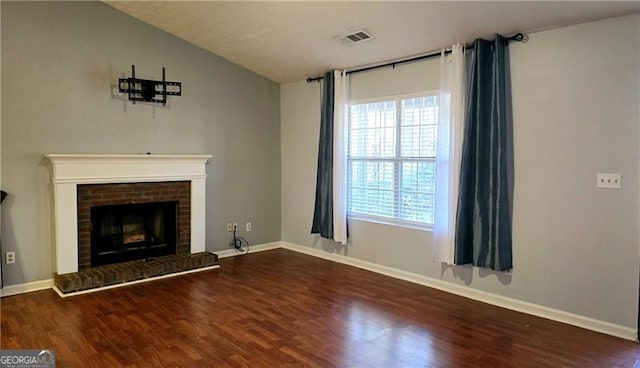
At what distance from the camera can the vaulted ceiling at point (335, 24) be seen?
10.9ft

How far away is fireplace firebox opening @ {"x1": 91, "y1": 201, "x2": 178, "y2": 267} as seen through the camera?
4.66m

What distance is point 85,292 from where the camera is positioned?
4.11 m

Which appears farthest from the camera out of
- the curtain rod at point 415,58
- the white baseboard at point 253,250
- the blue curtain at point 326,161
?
the white baseboard at point 253,250

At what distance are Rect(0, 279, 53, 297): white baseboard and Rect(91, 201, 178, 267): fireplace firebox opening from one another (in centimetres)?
45

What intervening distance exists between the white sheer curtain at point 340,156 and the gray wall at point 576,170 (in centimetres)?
165

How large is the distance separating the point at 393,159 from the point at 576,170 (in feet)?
5.93

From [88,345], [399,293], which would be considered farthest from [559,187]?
[88,345]

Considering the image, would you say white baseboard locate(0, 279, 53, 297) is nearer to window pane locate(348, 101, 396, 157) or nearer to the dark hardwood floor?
the dark hardwood floor

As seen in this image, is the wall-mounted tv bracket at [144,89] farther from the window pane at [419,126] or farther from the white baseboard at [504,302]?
the white baseboard at [504,302]

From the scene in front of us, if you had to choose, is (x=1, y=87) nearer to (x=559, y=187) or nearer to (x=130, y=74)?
(x=130, y=74)

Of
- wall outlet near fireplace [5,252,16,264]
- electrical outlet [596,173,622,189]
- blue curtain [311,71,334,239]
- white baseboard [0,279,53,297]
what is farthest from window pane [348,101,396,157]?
wall outlet near fireplace [5,252,16,264]

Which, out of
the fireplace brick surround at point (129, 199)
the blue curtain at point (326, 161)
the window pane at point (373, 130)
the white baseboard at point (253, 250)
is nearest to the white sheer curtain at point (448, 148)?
the window pane at point (373, 130)

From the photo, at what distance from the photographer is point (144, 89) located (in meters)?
4.72

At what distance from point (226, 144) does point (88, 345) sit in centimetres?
314
